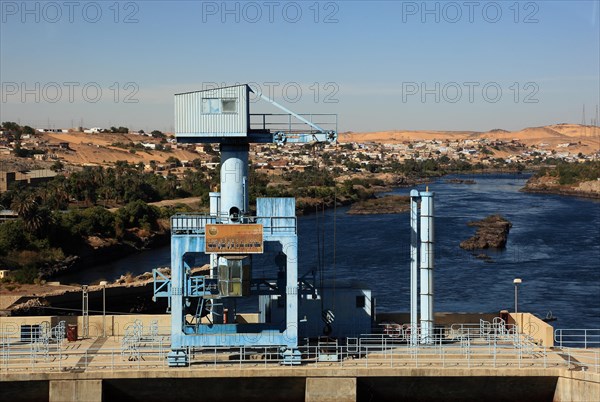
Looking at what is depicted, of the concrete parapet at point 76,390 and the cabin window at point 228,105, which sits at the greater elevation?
the cabin window at point 228,105

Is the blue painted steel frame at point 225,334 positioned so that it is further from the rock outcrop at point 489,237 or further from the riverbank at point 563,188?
the riverbank at point 563,188

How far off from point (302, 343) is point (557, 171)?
15807 centimetres

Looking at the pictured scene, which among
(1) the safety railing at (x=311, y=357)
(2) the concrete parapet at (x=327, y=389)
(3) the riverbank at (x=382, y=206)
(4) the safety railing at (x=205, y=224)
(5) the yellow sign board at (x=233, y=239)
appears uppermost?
(4) the safety railing at (x=205, y=224)

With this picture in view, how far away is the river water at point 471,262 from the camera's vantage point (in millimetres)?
59156

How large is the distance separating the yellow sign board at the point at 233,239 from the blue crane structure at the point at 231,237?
0.03m

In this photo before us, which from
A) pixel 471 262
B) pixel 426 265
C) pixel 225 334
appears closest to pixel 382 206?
pixel 471 262

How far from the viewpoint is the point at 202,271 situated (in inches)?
2790

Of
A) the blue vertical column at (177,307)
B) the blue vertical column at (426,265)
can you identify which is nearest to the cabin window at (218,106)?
the blue vertical column at (177,307)

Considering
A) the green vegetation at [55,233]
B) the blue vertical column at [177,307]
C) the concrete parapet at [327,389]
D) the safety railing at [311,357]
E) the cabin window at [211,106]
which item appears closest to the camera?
the concrete parapet at [327,389]

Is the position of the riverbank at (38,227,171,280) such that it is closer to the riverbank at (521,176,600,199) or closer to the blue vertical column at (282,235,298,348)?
the blue vertical column at (282,235,298,348)

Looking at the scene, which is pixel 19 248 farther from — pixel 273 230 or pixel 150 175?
pixel 150 175

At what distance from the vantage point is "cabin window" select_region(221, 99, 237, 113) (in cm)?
2920

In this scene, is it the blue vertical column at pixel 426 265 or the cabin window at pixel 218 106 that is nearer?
the cabin window at pixel 218 106

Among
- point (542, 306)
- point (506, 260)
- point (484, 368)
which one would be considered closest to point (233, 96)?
point (484, 368)
